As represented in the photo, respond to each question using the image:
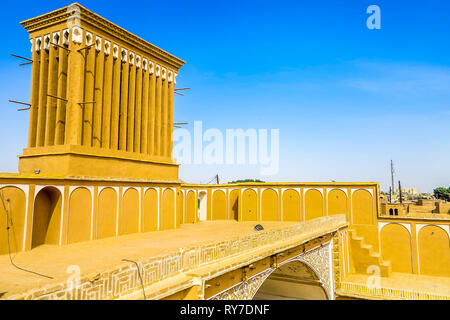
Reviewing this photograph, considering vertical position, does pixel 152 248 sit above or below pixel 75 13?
below

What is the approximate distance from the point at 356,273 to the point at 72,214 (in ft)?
64.6

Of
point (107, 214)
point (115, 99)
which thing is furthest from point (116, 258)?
point (115, 99)

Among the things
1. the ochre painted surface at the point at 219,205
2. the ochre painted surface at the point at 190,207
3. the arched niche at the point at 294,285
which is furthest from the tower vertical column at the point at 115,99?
the ochre painted surface at the point at 219,205

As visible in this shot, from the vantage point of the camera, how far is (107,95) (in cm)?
1658

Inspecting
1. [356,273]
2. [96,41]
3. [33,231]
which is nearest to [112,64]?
[96,41]

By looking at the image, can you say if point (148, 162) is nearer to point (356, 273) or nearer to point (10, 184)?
point (10, 184)

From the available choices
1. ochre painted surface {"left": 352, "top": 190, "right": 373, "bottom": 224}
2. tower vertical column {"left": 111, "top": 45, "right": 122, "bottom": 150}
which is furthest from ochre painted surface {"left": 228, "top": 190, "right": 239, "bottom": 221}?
tower vertical column {"left": 111, "top": 45, "right": 122, "bottom": 150}

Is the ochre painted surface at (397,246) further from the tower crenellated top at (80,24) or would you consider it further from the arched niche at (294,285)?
the tower crenellated top at (80,24)

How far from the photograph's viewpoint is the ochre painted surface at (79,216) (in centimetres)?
1329

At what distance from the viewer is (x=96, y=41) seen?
1603 cm

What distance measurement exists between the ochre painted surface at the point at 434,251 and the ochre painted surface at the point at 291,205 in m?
8.83

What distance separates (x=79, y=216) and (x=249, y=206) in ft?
53.7

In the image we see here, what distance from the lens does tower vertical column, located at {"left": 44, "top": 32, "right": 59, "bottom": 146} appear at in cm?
1543

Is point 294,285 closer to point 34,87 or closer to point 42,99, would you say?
Result: point 42,99
